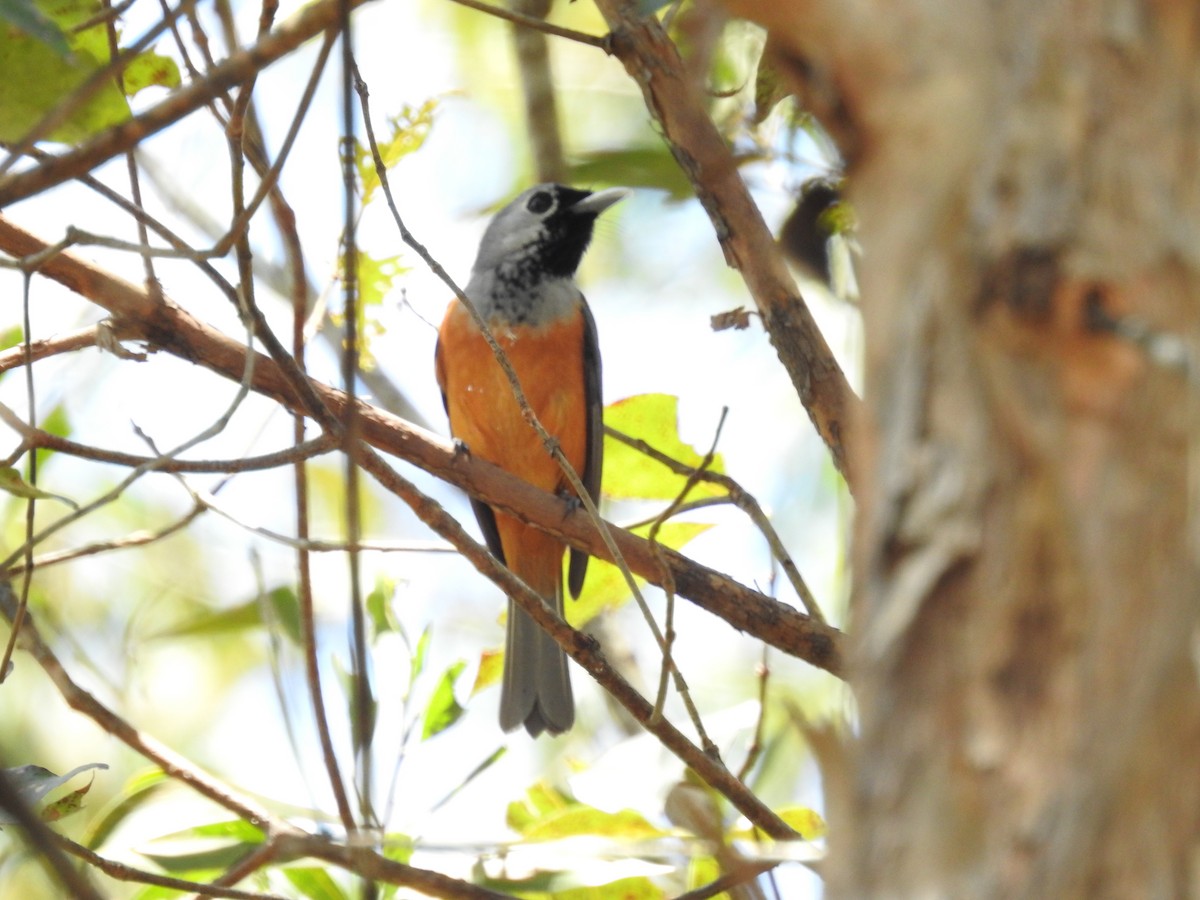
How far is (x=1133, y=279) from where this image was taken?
1140 mm

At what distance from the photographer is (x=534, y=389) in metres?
6.42

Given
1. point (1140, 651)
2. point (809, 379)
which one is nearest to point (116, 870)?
point (809, 379)


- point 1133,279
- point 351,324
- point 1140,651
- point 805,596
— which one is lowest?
point 1140,651

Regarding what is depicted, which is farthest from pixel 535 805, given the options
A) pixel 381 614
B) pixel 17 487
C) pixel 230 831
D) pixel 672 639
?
pixel 17 487

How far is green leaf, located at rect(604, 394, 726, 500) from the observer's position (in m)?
4.24

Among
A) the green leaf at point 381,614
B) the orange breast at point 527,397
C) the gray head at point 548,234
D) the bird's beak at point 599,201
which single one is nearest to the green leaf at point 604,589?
the green leaf at point 381,614

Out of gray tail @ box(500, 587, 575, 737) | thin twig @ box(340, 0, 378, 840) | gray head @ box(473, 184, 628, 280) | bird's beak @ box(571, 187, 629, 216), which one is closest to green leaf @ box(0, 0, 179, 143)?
thin twig @ box(340, 0, 378, 840)

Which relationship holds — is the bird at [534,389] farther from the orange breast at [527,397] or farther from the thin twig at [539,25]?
the thin twig at [539,25]

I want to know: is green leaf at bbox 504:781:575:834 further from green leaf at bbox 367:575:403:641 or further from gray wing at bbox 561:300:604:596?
gray wing at bbox 561:300:604:596

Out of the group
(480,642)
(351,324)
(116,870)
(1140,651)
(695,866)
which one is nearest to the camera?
(1140,651)

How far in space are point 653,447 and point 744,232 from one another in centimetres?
90

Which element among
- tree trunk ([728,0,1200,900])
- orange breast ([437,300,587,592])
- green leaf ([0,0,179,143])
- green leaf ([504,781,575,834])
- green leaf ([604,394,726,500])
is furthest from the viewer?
orange breast ([437,300,587,592])

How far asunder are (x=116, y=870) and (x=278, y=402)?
1.29 metres

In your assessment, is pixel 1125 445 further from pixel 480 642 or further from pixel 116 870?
pixel 480 642
